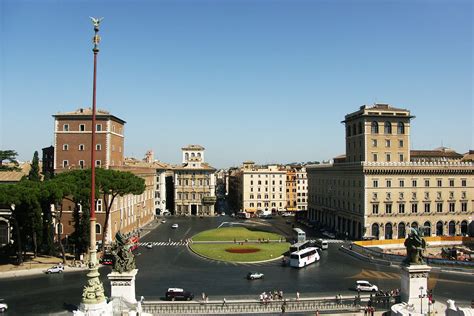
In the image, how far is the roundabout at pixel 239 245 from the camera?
55.6 meters

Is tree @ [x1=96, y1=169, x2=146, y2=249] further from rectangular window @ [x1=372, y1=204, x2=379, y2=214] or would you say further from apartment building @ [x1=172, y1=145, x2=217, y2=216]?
apartment building @ [x1=172, y1=145, x2=217, y2=216]

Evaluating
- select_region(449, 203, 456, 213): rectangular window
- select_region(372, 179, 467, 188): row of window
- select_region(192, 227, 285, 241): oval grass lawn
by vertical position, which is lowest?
select_region(192, 227, 285, 241): oval grass lawn

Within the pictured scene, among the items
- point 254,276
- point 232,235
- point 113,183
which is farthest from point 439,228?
point 113,183

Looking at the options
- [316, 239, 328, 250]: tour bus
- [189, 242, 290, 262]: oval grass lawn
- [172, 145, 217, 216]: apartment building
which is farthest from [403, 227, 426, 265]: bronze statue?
[172, 145, 217, 216]: apartment building

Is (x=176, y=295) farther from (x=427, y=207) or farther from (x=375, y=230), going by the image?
(x=427, y=207)

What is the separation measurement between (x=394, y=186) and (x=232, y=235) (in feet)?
89.1

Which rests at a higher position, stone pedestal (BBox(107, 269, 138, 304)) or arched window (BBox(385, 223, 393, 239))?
stone pedestal (BBox(107, 269, 138, 304))

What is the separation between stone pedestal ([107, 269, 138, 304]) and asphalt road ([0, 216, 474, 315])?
8.07 metres

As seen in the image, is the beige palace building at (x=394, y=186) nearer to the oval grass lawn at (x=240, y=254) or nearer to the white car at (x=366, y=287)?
the oval grass lawn at (x=240, y=254)

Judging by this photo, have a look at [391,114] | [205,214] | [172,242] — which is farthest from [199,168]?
[391,114]

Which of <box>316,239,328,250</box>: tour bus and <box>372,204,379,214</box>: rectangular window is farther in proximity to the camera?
<box>372,204,379,214</box>: rectangular window

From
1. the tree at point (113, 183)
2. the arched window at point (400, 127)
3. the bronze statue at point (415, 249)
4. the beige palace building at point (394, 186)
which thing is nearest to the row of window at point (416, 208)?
the beige palace building at point (394, 186)

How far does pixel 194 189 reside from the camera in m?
108

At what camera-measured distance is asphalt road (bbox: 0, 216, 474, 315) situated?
36.7 meters
